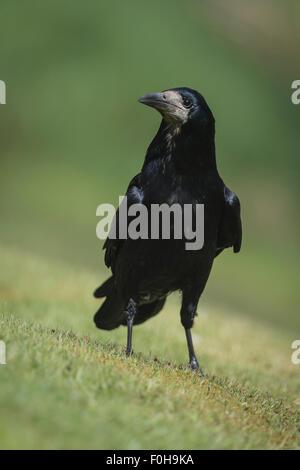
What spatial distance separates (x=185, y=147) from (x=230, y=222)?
782 millimetres

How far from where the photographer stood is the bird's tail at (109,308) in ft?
21.7

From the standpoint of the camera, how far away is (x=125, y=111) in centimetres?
2767

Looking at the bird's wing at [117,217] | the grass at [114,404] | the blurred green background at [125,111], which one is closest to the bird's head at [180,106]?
the bird's wing at [117,217]

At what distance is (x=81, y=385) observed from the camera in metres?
4.18

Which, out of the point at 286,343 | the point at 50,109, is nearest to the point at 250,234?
the point at 50,109

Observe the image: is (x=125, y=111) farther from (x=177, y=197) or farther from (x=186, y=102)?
(x=177, y=197)

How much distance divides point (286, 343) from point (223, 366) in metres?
2.64

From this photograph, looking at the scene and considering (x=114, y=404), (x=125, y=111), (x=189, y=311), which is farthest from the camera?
(x=125, y=111)

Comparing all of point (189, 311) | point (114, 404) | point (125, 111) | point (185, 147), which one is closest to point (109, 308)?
point (189, 311)

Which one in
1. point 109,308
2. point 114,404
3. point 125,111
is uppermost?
point 125,111

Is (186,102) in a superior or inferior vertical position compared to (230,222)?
superior

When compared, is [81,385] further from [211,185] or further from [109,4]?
[109,4]

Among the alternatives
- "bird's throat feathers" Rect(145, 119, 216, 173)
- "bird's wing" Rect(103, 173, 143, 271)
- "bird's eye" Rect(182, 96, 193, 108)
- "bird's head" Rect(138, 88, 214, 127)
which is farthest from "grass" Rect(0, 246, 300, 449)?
"bird's eye" Rect(182, 96, 193, 108)

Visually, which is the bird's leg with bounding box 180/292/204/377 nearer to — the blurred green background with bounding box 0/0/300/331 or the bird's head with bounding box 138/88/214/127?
the bird's head with bounding box 138/88/214/127
